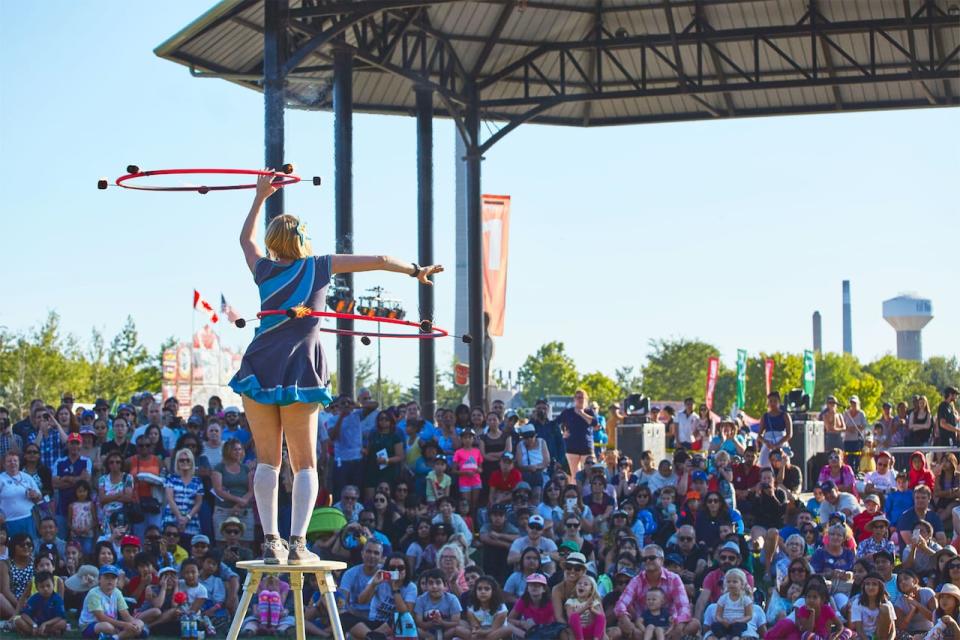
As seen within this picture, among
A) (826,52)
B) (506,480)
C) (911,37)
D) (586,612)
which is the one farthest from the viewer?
(826,52)

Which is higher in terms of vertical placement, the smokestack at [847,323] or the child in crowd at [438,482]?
the smokestack at [847,323]

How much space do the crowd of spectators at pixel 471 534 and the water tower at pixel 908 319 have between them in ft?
355

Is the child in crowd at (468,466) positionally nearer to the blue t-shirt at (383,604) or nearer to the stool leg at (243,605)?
the blue t-shirt at (383,604)

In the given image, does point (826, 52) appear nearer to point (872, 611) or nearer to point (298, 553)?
point (872, 611)

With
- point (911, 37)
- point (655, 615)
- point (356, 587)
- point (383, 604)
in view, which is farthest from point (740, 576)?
point (911, 37)

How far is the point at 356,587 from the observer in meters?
12.7

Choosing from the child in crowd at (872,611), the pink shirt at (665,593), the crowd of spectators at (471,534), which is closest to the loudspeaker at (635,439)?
the crowd of spectators at (471,534)

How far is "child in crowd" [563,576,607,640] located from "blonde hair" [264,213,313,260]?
6.62 metres

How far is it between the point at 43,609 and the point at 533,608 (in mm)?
4220

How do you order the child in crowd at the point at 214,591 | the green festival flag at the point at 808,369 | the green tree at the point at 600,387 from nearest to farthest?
the child in crowd at the point at 214,591 → the green festival flag at the point at 808,369 → the green tree at the point at 600,387

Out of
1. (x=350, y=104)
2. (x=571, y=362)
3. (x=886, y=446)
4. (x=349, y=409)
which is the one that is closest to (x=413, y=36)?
(x=350, y=104)

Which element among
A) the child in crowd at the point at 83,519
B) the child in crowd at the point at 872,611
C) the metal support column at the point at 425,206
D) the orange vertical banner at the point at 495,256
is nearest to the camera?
the child in crowd at the point at 872,611

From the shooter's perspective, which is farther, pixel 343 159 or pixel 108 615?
pixel 343 159

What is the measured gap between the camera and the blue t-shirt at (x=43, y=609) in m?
12.1
